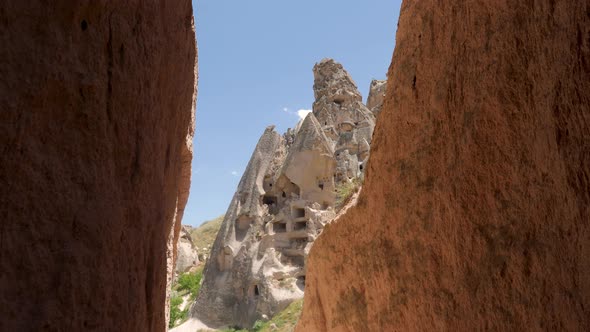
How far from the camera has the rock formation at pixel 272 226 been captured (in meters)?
19.9

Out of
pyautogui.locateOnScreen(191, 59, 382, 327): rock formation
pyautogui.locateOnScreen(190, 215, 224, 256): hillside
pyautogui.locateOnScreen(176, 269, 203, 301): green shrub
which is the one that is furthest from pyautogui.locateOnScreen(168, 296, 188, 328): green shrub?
pyautogui.locateOnScreen(190, 215, 224, 256): hillside

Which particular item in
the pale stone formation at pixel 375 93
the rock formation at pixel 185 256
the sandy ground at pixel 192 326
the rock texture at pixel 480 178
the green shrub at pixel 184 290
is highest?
the pale stone formation at pixel 375 93

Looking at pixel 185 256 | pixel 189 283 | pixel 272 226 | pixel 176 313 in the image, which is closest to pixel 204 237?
pixel 185 256

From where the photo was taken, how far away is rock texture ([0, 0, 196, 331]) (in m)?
2.14

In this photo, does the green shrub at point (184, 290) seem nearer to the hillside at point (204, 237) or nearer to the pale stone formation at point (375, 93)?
the hillside at point (204, 237)

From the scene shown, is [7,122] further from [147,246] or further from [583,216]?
[583,216]

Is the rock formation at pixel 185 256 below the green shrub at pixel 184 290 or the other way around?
the other way around

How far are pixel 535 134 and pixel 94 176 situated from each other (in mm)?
2707

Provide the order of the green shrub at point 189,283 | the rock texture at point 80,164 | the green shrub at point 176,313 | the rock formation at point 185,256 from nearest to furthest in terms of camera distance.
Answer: the rock texture at point 80,164
the green shrub at point 176,313
the green shrub at point 189,283
the rock formation at point 185,256

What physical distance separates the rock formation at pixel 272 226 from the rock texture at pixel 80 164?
16.6m

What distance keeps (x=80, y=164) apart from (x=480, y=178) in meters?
2.74

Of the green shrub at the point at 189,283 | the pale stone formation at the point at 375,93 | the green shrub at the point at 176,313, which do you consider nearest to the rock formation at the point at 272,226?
the green shrub at the point at 176,313

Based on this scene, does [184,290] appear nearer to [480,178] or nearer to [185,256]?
[185,256]

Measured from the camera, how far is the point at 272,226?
70.2 ft
